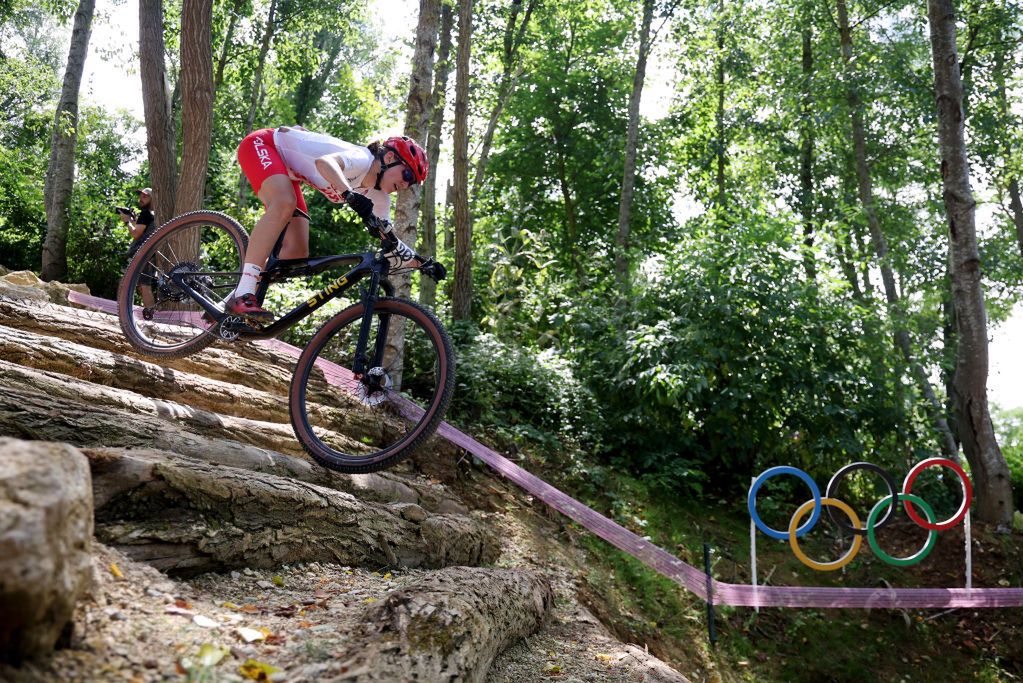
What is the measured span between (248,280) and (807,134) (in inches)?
589

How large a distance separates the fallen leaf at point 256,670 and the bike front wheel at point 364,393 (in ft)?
6.46

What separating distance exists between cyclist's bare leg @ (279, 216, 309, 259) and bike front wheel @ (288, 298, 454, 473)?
586 millimetres

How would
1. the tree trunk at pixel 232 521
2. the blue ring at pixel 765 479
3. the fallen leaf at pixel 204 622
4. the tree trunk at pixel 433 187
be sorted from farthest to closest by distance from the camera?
the tree trunk at pixel 433 187 < the blue ring at pixel 765 479 < the tree trunk at pixel 232 521 < the fallen leaf at pixel 204 622

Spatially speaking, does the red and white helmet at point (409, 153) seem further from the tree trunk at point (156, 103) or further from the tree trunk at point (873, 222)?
the tree trunk at point (873, 222)

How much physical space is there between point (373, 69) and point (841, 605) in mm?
31442

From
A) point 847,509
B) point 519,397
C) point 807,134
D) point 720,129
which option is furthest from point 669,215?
point 847,509

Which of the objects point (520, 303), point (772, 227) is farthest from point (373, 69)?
point (772, 227)

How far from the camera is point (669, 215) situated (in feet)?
70.5

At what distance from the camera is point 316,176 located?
15.2ft

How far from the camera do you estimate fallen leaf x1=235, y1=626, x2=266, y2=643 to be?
100 inches

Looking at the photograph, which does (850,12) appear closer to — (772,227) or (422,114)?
(772,227)

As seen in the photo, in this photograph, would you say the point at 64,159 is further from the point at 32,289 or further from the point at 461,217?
the point at 32,289

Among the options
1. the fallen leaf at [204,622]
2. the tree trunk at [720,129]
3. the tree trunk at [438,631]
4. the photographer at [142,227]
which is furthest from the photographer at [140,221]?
the tree trunk at [720,129]

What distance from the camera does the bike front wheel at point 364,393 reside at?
168 inches
